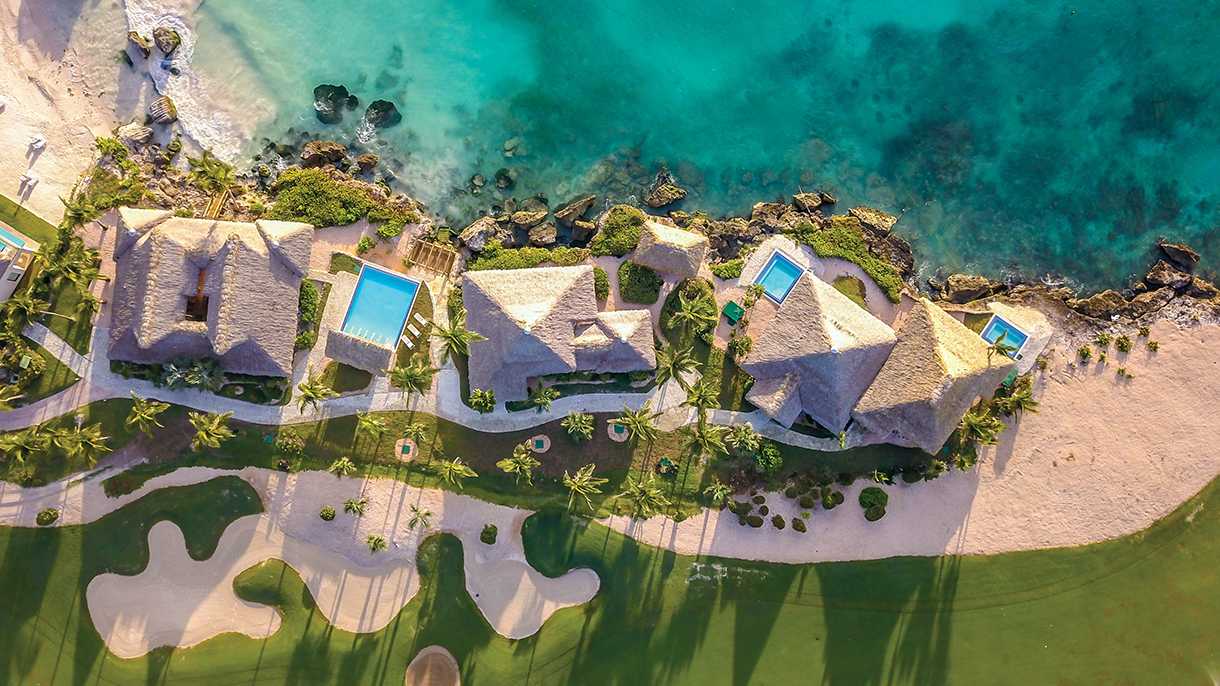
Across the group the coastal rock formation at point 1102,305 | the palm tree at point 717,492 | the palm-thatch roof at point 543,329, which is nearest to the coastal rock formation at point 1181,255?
the coastal rock formation at point 1102,305

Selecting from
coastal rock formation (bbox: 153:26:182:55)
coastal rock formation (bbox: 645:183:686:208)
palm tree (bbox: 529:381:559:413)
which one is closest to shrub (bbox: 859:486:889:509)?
palm tree (bbox: 529:381:559:413)

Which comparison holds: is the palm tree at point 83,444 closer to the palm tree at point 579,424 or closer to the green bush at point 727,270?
the palm tree at point 579,424

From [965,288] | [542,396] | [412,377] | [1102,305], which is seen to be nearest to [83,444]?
[412,377]

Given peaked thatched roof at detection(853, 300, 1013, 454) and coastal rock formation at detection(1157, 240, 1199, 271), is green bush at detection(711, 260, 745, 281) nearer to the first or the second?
peaked thatched roof at detection(853, 300, 1013, 454)

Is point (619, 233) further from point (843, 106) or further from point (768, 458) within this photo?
point (843, 106)

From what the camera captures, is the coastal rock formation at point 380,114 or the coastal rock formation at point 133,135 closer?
the coastal rock formation at point 133,135
